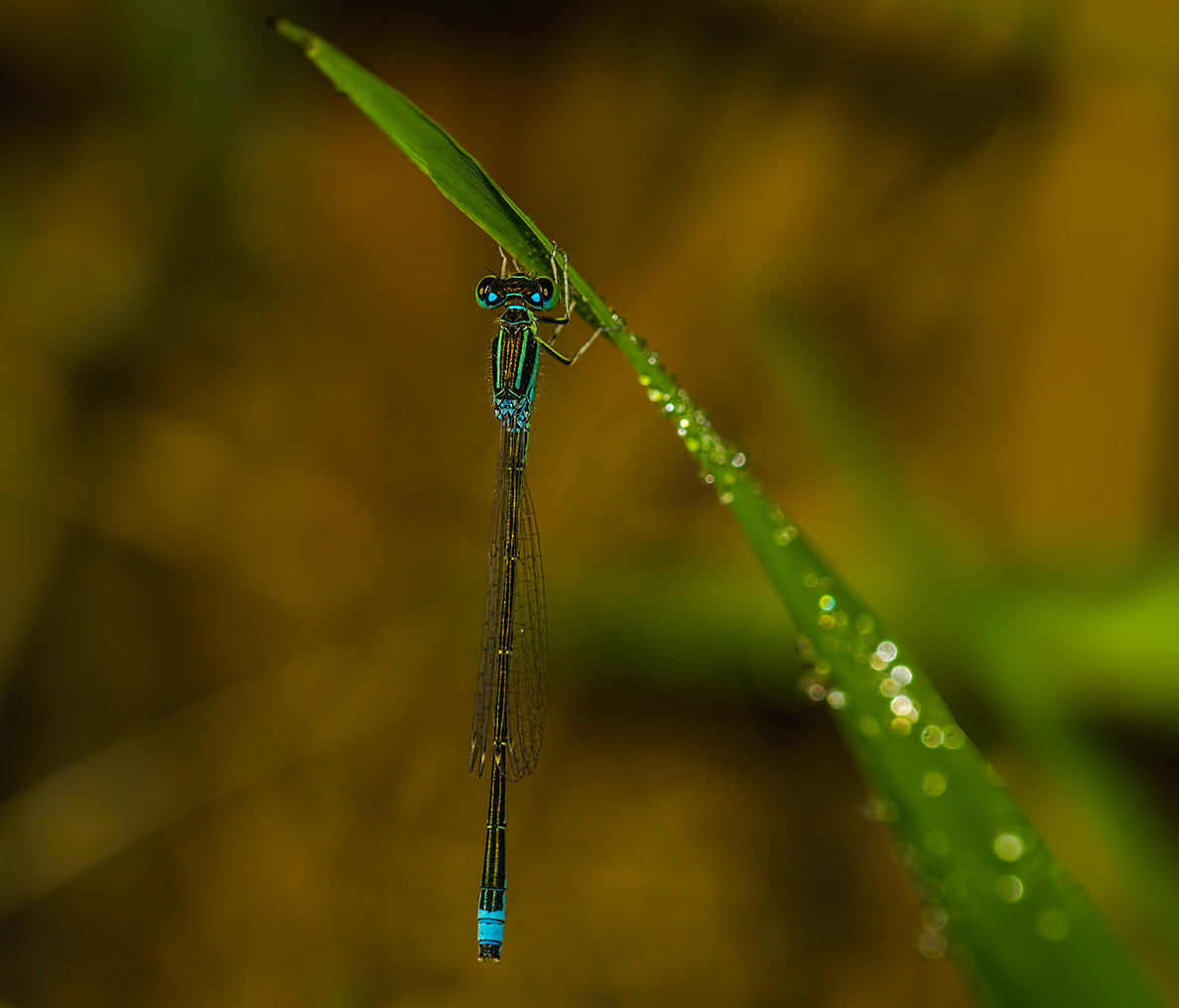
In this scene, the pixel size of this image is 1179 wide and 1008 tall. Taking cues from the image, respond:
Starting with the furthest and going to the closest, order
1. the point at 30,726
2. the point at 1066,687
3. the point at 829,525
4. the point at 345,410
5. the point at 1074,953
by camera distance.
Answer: the point at 345,410 → the point at 30,726 → the point at 829,525 → the point at 1066,687 → the point at 1074,953

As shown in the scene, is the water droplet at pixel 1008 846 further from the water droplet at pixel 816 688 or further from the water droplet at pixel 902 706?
the water droplet at pixel 816 688

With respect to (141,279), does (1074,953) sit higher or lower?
lower

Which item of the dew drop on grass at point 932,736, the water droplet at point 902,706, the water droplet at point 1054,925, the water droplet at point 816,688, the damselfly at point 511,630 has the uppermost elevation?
the damselfly at point 511,630

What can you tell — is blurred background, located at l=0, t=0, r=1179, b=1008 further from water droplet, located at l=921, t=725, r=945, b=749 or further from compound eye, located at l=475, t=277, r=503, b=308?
water droplet, located at l=921, t=725, r=945, b=749

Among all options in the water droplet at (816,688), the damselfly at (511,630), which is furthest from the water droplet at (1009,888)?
the damselfly at (511,630)

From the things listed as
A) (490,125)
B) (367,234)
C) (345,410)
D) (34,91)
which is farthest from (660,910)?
(34,91)

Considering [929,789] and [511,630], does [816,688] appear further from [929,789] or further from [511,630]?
[511,630]

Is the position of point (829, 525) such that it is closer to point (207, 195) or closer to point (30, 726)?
point (207, 195)
